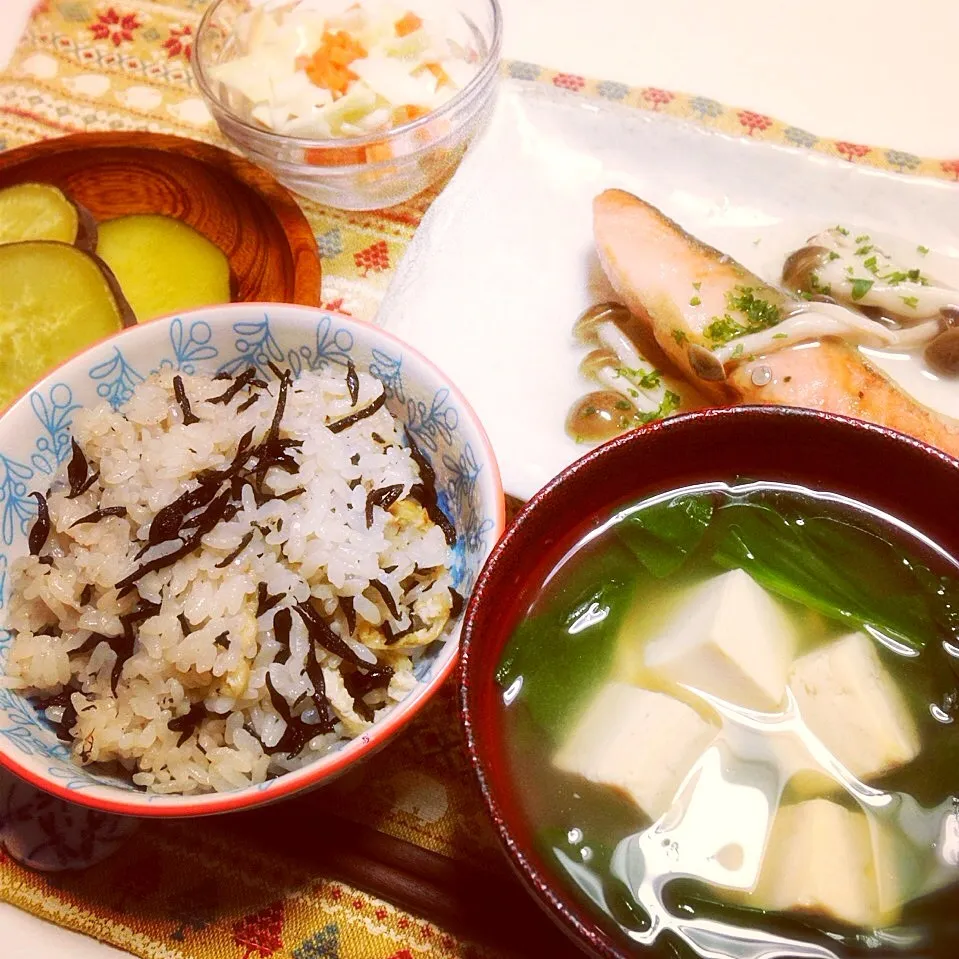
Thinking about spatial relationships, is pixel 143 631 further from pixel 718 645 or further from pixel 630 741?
pixel 718 645

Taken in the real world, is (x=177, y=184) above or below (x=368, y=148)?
below

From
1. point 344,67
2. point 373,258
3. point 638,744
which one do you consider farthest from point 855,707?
point 344,67

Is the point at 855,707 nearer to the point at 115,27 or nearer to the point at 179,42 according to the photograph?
the point at 179,42

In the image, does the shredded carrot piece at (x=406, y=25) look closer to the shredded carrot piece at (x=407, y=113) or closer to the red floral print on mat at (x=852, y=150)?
the shredded carrot piece at (x=407, y=113)

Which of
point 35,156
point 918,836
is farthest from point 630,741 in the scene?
point 35,156

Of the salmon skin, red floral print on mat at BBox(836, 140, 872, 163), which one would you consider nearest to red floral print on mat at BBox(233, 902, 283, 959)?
the salmon skin

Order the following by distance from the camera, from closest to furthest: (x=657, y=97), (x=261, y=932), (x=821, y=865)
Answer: (x=821, y=865) → (x=261, y=932) → (x=657, y=97)
